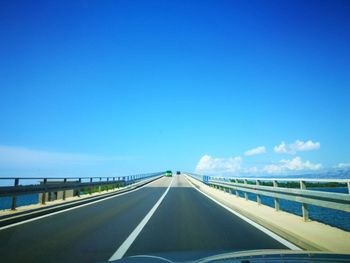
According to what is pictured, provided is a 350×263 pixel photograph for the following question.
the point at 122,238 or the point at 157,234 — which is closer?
the point at 122,238

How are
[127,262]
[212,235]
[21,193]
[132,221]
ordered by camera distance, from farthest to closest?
[21,193] → [132,221] → [212,235] → [127,262]

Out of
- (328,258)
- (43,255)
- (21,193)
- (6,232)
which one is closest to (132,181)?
(21,193)

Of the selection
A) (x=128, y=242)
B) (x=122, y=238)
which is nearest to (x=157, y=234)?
(x=122, y=238)

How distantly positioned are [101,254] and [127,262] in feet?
7.35

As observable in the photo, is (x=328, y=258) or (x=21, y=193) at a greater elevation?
(x=21, y=193)

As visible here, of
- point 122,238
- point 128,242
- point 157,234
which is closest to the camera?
point 128,242

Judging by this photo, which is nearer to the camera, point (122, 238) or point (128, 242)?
point (128, 242)

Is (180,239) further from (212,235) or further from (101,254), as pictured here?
(101,254)

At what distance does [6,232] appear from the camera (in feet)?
34.6

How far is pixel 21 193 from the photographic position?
48.3 ft

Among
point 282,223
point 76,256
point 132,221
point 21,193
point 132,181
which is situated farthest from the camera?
point 132,181

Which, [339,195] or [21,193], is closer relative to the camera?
[339,195]

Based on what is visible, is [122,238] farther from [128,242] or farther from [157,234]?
[157,234]

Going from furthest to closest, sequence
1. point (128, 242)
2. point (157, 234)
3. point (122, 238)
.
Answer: point (157, 234) → point (122, 238) → point (128, 242)
